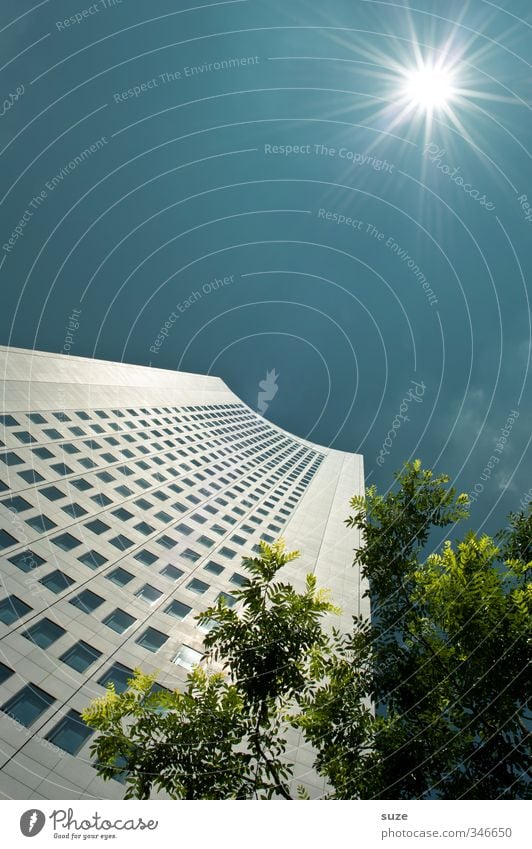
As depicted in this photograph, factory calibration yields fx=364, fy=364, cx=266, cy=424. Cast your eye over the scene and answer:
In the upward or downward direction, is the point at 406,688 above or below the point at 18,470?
above

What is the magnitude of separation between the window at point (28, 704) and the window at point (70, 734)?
832 mm

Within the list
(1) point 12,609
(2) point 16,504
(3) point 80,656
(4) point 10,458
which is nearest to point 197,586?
(3) point 80,656

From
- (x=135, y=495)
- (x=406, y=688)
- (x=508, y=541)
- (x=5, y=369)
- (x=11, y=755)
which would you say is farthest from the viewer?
(x=5, y=369)

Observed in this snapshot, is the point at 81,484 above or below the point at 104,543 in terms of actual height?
above

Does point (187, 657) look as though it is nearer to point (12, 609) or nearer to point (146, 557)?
point (146, 557)

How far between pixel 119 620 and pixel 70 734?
5199 mm

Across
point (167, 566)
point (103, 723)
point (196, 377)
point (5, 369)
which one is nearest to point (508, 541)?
point (103, 723)

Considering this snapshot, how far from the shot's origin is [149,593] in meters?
20.7

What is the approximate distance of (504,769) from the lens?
22.8 ft

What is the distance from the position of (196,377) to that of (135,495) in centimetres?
5469

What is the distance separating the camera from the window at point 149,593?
20.2m

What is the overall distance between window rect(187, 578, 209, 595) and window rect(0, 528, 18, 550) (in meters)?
9.85
